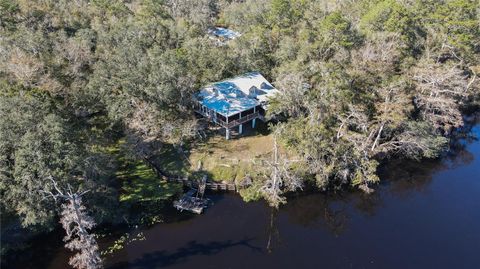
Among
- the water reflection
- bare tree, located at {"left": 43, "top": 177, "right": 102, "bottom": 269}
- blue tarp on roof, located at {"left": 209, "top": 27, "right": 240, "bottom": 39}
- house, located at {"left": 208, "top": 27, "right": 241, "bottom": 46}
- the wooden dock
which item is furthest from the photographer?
blue tarp on roof, located at {"left": 209, "top": 27, "right": 240, "bottom": 39}

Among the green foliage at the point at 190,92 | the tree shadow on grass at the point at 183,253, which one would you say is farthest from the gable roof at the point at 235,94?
the tree shadow on grass at the point at 183,253

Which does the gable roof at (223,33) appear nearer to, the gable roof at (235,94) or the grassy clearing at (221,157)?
the gable roof at (235,94)

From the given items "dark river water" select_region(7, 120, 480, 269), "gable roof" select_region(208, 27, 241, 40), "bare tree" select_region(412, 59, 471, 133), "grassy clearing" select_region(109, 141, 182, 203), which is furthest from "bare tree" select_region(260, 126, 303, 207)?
"gable roof" select_region(208, 27, 241, 40)

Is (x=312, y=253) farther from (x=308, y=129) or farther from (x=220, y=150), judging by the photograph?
(x=220, y=150)

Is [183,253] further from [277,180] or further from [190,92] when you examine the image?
[190,92]

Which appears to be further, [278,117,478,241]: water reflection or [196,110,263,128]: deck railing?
[196,110,263,128]: deck railing

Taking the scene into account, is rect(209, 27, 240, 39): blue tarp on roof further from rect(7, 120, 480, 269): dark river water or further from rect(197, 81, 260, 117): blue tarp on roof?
rect(7, 120, 480, 269): dark river water

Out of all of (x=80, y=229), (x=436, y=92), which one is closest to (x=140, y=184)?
(x=80, y=229)
